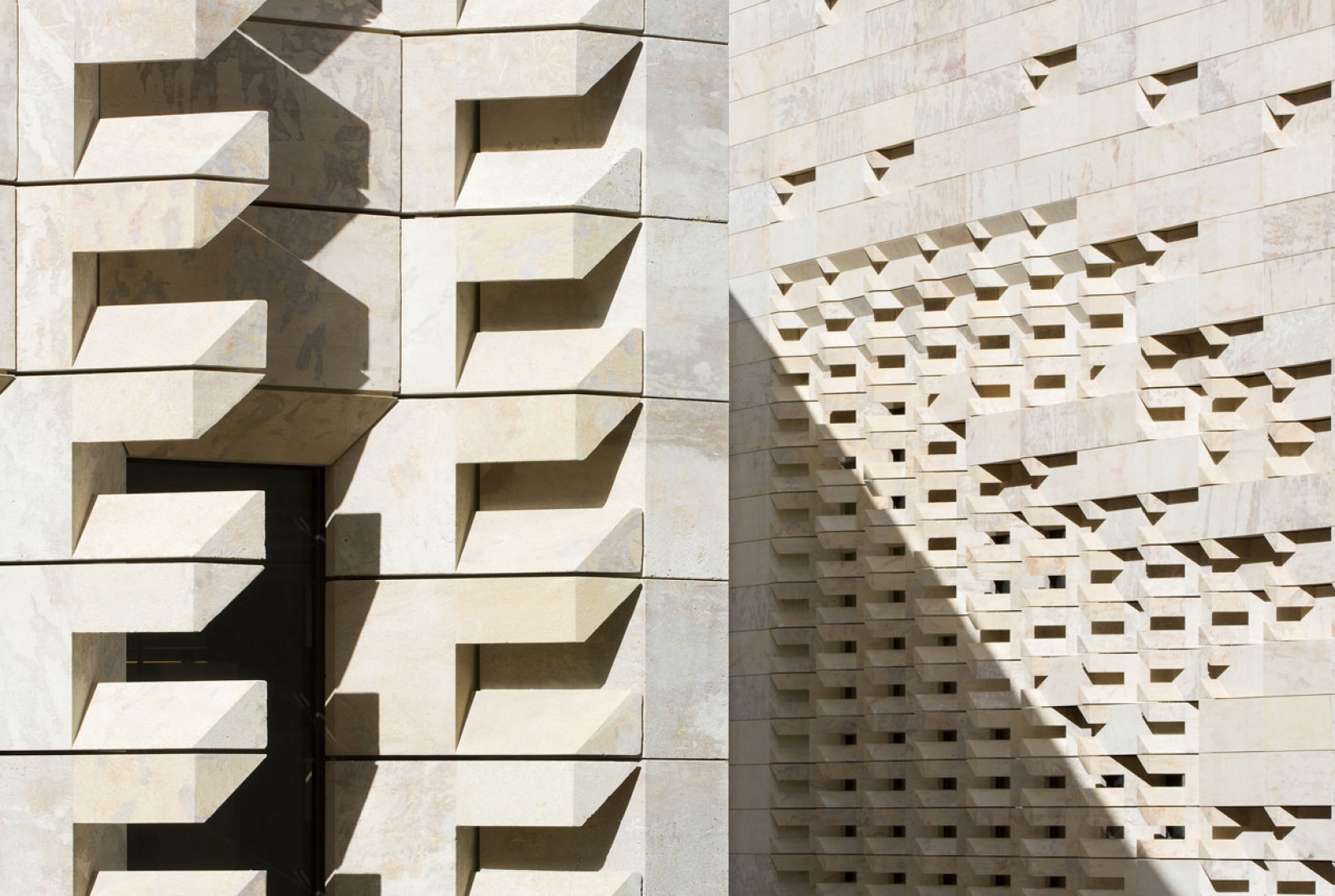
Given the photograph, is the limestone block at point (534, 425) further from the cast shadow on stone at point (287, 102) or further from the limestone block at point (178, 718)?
the limestone block at point (178, 718)

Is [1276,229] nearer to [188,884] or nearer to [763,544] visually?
[763,544]

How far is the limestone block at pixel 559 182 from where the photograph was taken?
27.7 ft

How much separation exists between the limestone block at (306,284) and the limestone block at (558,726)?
1368 mm

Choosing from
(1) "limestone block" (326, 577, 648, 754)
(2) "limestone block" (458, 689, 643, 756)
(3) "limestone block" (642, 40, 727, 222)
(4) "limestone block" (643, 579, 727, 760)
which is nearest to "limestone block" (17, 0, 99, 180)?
(1) "limestone block" (326, 577, 648, 754)

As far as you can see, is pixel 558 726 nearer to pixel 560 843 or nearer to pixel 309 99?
pixel 560 843

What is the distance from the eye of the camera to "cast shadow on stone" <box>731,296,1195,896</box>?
15133mm

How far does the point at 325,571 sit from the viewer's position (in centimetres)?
866

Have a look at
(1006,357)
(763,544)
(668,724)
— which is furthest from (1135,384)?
(668,724)

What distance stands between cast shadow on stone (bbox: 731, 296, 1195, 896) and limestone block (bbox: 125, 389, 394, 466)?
318 inches

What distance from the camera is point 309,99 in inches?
331

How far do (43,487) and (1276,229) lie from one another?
8.97 m

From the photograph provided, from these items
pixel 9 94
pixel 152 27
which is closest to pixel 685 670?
pixel 152 27

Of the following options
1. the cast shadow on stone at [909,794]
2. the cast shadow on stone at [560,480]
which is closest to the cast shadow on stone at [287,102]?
the cast shadow on stone at [560,480]

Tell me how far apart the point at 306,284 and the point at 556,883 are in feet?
8.43
